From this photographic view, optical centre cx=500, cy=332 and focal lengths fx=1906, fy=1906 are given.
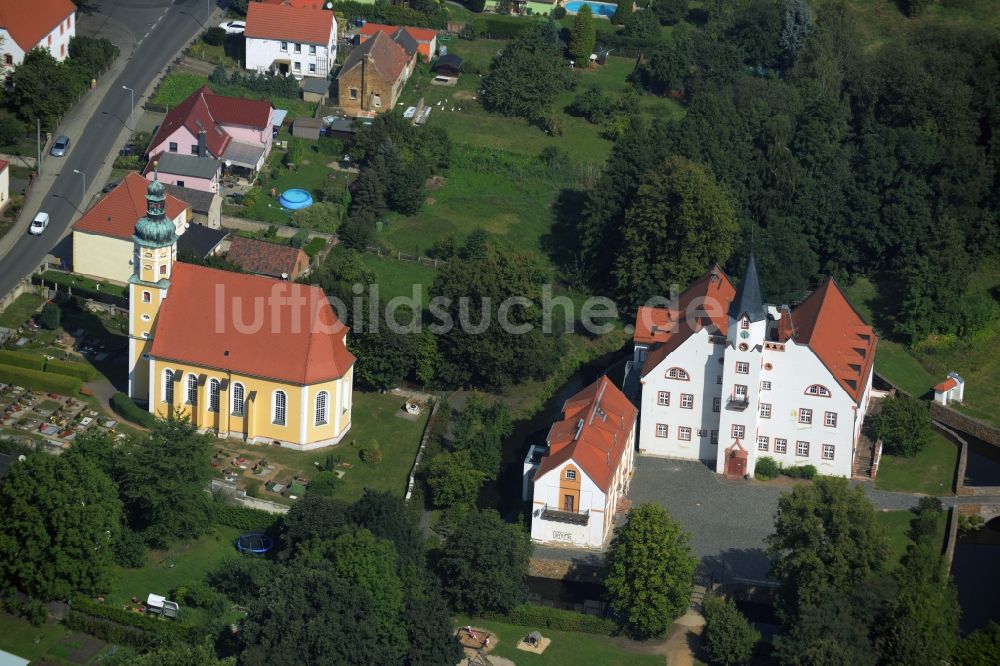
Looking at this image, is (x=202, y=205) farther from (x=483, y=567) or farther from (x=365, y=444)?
(x=483, y=567)

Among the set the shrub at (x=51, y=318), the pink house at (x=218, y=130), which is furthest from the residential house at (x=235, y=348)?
the pink house at (x=218, y=130)

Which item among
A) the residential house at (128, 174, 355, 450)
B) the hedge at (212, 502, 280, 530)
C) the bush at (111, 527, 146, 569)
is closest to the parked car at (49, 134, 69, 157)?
the residential house at (128, 174, 355, 450)

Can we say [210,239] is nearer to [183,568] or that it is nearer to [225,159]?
[225,159]

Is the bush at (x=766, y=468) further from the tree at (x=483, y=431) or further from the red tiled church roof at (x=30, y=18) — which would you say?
the red tiled church roof at (x=30, y=18)

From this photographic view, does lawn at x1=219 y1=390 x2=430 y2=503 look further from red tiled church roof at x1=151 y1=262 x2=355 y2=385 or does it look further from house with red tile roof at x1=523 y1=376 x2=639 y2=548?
house with red tile roof at x1=523 y1=376 x2=639 y2=548

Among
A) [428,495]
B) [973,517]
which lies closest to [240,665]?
[428,495]
